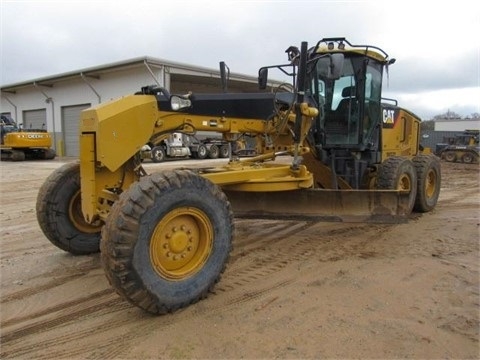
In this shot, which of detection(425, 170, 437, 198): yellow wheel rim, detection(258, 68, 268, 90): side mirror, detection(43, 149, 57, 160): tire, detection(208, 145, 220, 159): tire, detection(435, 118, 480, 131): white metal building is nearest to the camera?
detection(258, 68, 268, 90): side mirror

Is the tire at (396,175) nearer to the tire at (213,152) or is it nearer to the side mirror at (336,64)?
the side mirror at (336,64)

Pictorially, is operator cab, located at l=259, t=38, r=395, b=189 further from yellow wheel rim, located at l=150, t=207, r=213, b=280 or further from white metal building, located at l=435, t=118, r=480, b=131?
white metal building, located at l=435, t=118, r=480, b=131

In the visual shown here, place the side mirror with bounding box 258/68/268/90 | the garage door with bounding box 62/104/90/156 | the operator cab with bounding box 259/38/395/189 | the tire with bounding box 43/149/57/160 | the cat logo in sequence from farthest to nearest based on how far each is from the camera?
1. the garage door with bounding box 62/104/90/156
2. the tire with bounding box 43/149/57/160
3. the cat logo
4. the operator cab with bounding box 259/38/395/189
5. the side mirror with bounding box 258/68/268/90

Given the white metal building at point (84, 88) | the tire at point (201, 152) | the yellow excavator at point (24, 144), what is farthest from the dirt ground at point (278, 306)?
the yellow excavator at point (24, 144)

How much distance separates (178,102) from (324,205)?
2.37 meters

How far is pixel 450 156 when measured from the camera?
24641mm

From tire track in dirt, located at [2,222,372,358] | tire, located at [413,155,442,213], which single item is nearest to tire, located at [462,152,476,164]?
tire, located at [413,155,442,213]

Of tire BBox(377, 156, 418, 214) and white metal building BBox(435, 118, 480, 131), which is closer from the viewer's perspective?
tire BBox(377, 156, 418, 214)

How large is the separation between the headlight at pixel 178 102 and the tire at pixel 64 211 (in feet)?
4.54

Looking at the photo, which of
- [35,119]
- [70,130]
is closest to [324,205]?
[70,130]

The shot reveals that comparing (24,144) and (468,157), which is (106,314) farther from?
(468,157)

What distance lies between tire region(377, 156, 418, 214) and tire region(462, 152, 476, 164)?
62.7 ft

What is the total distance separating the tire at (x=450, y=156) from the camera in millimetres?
24419

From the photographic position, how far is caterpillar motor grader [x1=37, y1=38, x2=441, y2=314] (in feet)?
11.7
